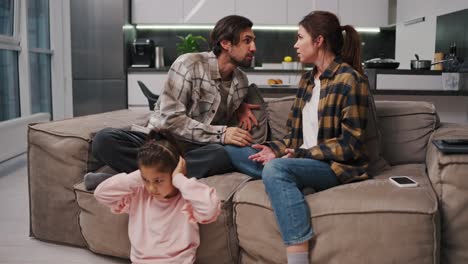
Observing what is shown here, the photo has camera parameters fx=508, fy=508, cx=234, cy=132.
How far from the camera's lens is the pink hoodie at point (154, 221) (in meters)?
1.87

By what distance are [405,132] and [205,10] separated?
397cm

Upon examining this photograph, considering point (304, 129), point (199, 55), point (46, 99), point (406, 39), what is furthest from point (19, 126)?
point (406, 39)

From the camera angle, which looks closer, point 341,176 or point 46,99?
point 341,176

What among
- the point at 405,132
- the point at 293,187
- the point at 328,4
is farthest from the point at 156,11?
the point at 293,187

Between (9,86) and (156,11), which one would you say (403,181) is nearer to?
(9,86)

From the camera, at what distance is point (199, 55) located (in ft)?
8.26

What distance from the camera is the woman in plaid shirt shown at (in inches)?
72.1

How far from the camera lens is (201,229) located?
2.01 metres

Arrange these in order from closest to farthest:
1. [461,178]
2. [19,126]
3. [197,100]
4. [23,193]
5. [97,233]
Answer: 1. [461,178]
2. [97,233]
3. [197,100]
4. [23,193]
5. [19,126]

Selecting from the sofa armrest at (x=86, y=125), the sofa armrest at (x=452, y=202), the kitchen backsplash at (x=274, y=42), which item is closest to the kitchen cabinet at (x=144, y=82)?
the kitchen backsplash at (x=274, y=42)

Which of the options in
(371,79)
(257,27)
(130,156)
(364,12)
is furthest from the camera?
(257,27)

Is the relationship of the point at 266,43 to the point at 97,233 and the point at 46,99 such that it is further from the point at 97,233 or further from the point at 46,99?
the point at 97,233

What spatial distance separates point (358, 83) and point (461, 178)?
0.54 meters

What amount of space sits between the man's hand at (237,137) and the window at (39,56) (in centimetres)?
395
